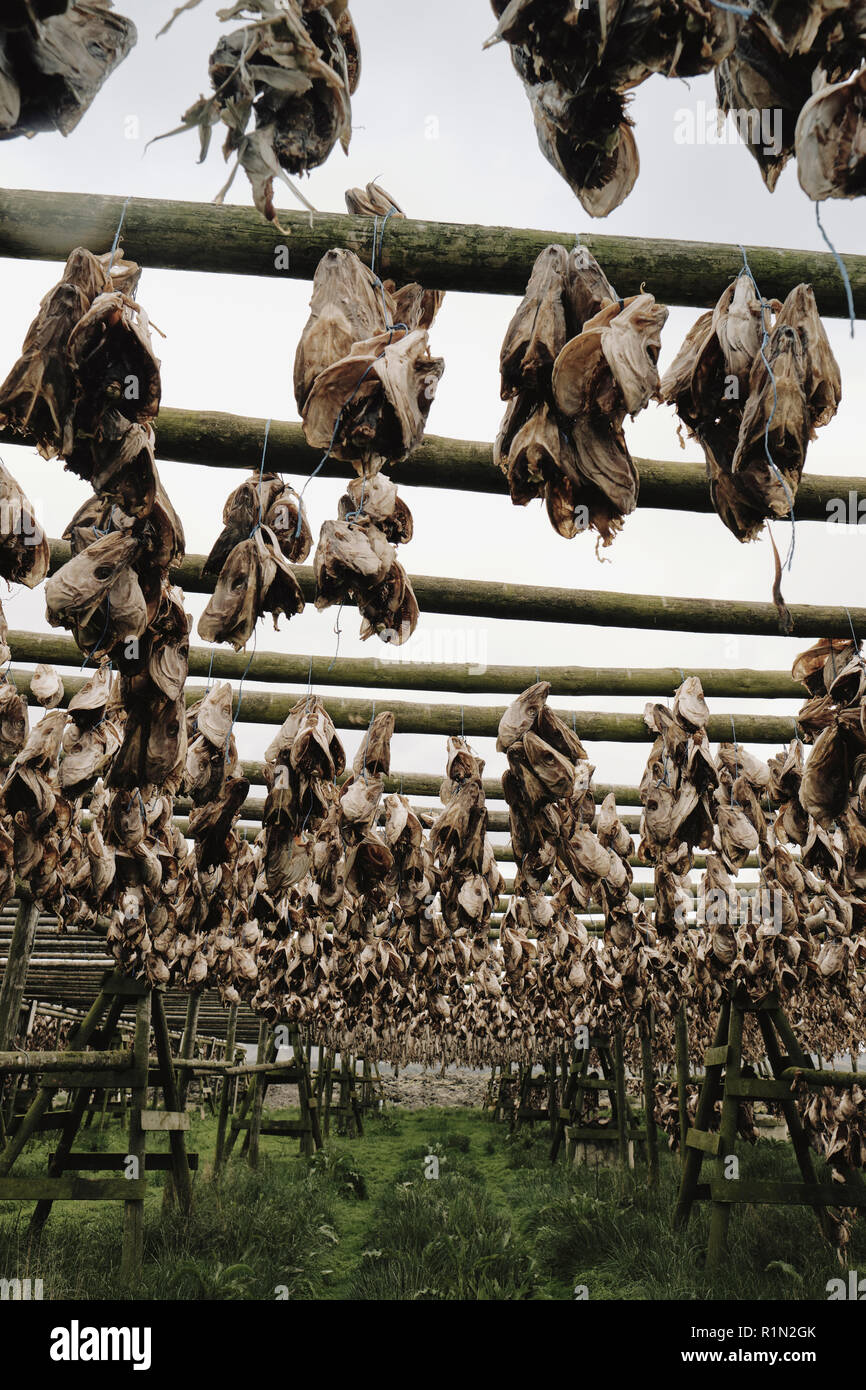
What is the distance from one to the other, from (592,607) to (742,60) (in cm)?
285

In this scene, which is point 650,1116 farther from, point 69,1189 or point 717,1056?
point 69,1189

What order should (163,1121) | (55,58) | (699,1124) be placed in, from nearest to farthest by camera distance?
(55,58) < (163,1121) < (699,1124)

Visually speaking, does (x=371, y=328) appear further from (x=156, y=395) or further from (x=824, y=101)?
(x=824, y=101)

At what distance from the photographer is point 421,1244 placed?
34.2 ft

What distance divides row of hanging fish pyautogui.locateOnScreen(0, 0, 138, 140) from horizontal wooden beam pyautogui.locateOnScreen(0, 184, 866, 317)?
56 centimetres

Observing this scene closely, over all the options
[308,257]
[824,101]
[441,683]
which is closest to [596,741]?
[441,683]

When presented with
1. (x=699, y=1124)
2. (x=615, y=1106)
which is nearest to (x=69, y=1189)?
(x=699, y=1124)

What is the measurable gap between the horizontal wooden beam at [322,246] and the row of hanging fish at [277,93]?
0.49 metres

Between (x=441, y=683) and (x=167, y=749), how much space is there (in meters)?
2.33

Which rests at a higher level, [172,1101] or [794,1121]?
[794,1121]

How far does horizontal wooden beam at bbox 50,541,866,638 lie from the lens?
14.1 feet

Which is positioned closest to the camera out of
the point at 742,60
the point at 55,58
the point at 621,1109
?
the point at 742,60

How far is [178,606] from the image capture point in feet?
9.66

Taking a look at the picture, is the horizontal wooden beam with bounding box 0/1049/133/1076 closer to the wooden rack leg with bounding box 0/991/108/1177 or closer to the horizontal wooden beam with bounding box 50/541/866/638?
the wooden rack leg with bounding box 0/991/108/1177
